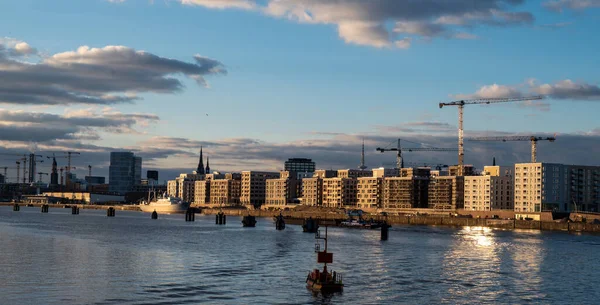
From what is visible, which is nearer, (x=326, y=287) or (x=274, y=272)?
(x=326, y=287)

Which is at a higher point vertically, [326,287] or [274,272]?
[326,287]

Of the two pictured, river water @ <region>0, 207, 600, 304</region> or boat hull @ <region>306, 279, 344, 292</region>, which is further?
boat hull @ <region>306, 279, 344, 292</region>

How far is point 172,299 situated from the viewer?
65.2m

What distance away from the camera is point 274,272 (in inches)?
3396

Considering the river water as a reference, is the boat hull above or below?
above

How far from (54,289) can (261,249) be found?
52.6 m

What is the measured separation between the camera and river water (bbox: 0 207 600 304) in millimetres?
68688

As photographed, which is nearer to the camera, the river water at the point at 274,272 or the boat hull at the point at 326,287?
the river water at the point at 274,272

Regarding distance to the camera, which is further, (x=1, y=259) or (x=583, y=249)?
(x=583, y=249)

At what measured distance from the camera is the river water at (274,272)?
68.7 metres

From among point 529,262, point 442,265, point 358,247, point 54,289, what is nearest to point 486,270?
point 442,265

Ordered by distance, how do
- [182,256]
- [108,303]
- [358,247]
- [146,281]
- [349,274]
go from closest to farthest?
1. [108,303]
2. [146,281]
3. [349,274]
4. [182,256]
5. [358,247]

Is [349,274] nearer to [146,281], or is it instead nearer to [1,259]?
[146,281]

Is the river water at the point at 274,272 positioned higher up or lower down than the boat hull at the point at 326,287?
lower down
